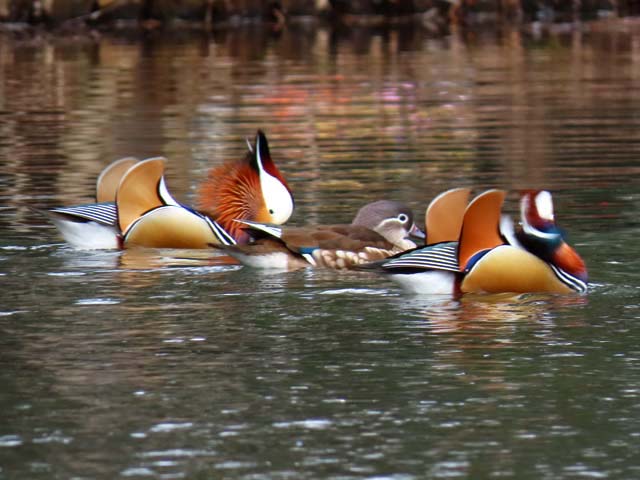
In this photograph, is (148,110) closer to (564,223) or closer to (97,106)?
(97,106)

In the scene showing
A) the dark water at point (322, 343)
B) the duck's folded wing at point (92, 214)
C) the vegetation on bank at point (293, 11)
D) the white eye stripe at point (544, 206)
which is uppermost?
the white eye stripe at point (544, 206)

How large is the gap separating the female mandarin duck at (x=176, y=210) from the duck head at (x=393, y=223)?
70cm

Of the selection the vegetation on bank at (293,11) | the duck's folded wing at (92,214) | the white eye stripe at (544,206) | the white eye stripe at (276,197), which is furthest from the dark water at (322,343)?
the vegetation on bank at (293,11)

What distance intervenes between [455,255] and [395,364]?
6.18 feet

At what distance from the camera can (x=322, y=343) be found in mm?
9570

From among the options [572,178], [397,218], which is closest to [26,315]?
[397,218]

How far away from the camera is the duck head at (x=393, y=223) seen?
12.4m

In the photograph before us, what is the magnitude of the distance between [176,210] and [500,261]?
2772 mm

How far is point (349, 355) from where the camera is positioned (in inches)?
365

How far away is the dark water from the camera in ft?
24.5

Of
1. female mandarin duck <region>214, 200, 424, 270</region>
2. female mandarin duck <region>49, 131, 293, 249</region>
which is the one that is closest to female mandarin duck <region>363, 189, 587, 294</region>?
female mandarin duck <region>214, 200, 424, 270</region>

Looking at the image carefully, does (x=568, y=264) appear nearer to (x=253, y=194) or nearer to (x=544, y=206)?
(x=544, y=206)

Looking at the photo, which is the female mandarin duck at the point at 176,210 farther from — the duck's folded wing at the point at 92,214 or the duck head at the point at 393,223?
the duck head at the point at 393,223

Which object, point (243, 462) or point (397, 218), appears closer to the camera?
point (243, 462)
